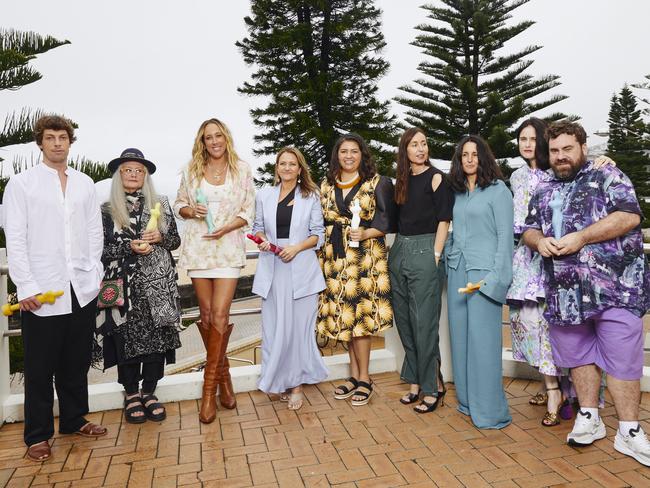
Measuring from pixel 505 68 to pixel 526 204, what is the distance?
46.0 feet

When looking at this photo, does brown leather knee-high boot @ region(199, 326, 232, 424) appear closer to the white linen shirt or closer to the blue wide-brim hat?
the white linen shirt

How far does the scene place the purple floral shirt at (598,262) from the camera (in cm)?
264

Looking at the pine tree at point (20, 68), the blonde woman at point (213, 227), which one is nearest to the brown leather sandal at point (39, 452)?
the blonde woman at point (213, 227)

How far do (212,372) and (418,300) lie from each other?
1277 mm

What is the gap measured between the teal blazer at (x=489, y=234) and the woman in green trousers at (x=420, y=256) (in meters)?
0.12

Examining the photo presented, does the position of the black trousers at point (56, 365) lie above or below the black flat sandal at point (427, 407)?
above

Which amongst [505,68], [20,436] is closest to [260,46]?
[505,68]

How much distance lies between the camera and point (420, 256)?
10.7 feet

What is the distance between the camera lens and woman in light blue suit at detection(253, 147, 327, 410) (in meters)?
3.41

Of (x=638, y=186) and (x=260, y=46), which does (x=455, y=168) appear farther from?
(x=638, y=186)

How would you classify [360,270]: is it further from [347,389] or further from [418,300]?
[347,389]

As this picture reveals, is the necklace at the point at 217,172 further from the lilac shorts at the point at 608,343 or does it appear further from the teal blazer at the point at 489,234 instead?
the lilac shorts at the point at 608,343

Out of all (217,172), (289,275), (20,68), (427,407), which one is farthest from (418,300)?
(20,68)

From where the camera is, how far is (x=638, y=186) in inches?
724
